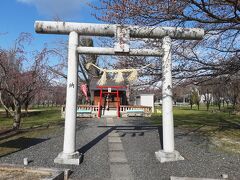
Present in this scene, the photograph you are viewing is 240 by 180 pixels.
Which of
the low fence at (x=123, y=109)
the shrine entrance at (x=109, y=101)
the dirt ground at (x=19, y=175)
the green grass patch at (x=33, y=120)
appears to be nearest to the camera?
the dirt ground at (x=19, y=175)

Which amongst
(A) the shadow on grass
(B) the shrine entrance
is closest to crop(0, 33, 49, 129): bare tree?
(A) the shadow on grass

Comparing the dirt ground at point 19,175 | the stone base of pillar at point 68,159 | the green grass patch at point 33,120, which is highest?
the green grass patch at point 33,120

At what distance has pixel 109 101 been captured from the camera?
2614 centimetres

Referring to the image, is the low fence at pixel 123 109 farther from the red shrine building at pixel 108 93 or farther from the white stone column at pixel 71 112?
the white stone column at pixel 71 112

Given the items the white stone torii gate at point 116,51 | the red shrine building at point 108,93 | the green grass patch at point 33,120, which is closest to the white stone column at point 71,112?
the white stone torii gate at point 116,51

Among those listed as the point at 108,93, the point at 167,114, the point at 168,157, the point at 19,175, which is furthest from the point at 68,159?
the point at 108,93

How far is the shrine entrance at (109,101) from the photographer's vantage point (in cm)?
2284

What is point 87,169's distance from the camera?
20.5 feet

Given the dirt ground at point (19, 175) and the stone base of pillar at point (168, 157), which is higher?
the stone base of pillar at point (168, 157)

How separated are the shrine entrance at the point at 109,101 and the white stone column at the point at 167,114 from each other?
15.3 meters

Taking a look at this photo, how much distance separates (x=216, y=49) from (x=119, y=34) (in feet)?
16.0

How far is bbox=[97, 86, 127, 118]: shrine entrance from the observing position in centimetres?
2284

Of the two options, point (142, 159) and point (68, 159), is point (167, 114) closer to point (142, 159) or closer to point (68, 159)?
point (142, 159)

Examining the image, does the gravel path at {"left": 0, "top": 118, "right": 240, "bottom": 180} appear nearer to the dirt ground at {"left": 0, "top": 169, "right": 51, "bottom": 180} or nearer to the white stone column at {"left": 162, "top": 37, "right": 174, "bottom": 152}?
the white stone column at {"left": 162, "top": 37, "right": 174, "bottom": 152}
